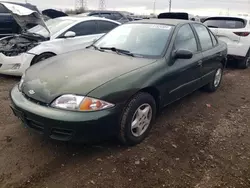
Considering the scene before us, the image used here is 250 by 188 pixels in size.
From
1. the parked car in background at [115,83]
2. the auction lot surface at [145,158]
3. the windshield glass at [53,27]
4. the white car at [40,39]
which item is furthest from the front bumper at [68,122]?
the windshield glass at [53,27]

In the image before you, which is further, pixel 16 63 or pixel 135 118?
pixel 16 63

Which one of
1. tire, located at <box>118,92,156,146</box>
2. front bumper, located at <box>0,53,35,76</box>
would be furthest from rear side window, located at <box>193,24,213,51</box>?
front bumper, located at <box>0,53,35,76</box>

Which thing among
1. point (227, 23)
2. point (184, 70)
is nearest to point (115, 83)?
point (184, 70)

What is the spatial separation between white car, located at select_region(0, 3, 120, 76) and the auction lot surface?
1.90 meters

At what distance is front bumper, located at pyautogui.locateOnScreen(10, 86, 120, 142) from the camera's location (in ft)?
9.22

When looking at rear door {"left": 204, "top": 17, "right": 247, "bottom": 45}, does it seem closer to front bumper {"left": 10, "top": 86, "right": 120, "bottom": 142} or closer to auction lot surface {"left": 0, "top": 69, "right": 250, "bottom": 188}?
auction lot surface {"left": 0, "top": 69, "right": 250, "bottom": 188}

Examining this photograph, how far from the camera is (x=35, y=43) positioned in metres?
6.25

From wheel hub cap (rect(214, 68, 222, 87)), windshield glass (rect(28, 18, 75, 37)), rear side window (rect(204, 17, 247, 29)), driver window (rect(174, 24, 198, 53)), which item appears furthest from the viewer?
rear side window (rect(204, 17, 247, 29))

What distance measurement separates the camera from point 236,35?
771cm

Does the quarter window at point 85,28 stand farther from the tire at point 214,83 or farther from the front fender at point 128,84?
the front fender at point 128,84

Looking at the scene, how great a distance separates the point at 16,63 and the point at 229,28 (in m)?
5.76

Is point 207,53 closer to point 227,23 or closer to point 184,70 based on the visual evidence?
point 184,70

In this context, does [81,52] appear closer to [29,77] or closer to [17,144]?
[29,77]

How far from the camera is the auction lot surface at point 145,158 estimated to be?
2.81 m
